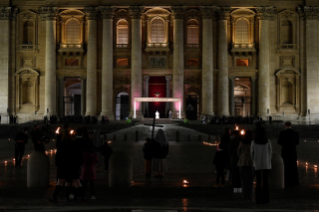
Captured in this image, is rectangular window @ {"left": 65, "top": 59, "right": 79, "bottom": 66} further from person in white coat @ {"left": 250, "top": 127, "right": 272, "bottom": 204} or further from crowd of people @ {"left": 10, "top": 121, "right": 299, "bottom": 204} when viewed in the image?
person in white coat @ {"left": 250, "top": 127, "right": 272, "bottom": 204}

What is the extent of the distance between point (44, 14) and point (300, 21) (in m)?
31.2

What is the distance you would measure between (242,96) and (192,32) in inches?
406

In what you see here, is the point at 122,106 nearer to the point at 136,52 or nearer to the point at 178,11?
the point at 136,52

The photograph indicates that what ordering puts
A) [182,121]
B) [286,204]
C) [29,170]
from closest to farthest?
[286,204], [29,170], [182,121]

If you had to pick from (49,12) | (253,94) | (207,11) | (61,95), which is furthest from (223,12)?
(61,95)

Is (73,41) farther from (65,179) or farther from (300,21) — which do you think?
(65,179)

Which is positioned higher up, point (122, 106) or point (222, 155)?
point (122, 106)

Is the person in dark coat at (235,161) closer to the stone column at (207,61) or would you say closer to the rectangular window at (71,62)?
the stone column at (207,61)

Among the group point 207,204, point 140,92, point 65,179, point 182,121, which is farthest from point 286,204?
point 140,92

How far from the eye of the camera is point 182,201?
15695mm

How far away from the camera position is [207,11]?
227 feet

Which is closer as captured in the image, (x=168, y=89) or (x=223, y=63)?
(x=223, y=63)

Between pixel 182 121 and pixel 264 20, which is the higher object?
pixel 264 20

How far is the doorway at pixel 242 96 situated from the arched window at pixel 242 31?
6453 mm
